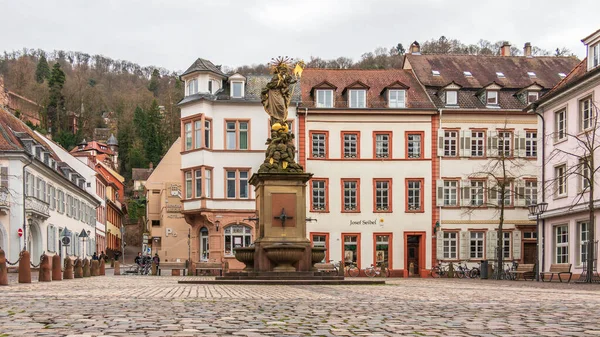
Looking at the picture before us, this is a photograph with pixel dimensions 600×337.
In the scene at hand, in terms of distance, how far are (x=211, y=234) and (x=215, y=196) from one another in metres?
2.10

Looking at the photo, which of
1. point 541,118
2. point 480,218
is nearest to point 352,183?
point 480,218

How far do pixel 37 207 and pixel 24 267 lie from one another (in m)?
24.0

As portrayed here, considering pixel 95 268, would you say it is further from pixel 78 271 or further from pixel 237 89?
pixel 237 89

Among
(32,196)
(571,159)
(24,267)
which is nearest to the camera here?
(24,267)

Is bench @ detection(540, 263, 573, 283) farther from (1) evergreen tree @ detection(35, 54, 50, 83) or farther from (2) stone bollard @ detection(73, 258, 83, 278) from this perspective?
(1) evergreen tree @ detection(35, 54, 50, 83)

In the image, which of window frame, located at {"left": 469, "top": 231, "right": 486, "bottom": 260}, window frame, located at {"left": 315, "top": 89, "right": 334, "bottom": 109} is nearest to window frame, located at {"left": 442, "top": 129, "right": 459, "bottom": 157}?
window frame, located at {"left": 469, "top": 231, "right": 486, "bottom": 260}

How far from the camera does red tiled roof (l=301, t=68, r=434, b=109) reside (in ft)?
159

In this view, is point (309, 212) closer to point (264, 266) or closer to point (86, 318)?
point (264, 266)

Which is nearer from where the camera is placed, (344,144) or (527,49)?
(344,144)

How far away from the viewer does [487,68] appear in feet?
171

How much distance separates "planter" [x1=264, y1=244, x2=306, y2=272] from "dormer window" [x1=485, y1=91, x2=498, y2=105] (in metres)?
26.7

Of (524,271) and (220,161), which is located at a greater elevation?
(220,161)

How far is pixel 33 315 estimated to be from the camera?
398 inches

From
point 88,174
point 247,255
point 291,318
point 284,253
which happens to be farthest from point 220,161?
point 291,318
